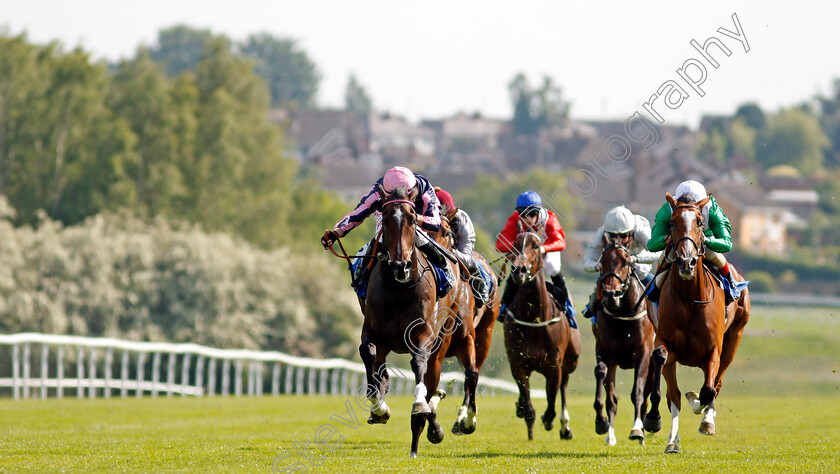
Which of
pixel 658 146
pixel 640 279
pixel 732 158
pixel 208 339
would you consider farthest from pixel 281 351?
pixel 732 158

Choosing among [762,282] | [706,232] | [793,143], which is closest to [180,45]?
[793,143]

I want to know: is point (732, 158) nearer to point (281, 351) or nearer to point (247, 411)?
point (281, 351)

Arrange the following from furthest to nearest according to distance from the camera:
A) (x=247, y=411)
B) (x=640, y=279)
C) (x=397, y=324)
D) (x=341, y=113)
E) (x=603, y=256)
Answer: (x=341, y=113) < (x=247, y=411) < (x=640, y=279) < (x=603, y=256) < (x=397, y=324)

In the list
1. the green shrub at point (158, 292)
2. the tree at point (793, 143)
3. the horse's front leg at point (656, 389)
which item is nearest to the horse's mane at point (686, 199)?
the horse's front leg at point (656, 389)

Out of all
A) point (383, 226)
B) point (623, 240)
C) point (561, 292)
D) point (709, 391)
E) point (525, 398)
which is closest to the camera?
point (383, 226)

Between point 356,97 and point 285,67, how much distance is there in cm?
1617

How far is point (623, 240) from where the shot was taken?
1227 cm

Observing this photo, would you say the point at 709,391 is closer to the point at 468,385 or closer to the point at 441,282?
the point at 468,385

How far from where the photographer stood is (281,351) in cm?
3753

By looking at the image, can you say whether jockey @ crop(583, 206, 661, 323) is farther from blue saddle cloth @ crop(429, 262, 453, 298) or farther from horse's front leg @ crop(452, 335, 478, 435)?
blue saddle cloth @ crop(429, 262, 453, 298)

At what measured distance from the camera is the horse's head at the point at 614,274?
1167 cm

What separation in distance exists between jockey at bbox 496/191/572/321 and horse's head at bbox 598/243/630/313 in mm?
620

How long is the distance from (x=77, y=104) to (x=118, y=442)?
1352 inches

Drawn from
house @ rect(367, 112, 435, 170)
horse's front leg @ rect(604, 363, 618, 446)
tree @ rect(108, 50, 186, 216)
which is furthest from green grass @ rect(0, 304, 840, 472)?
house @ rect(367, 112, 435, 170)
